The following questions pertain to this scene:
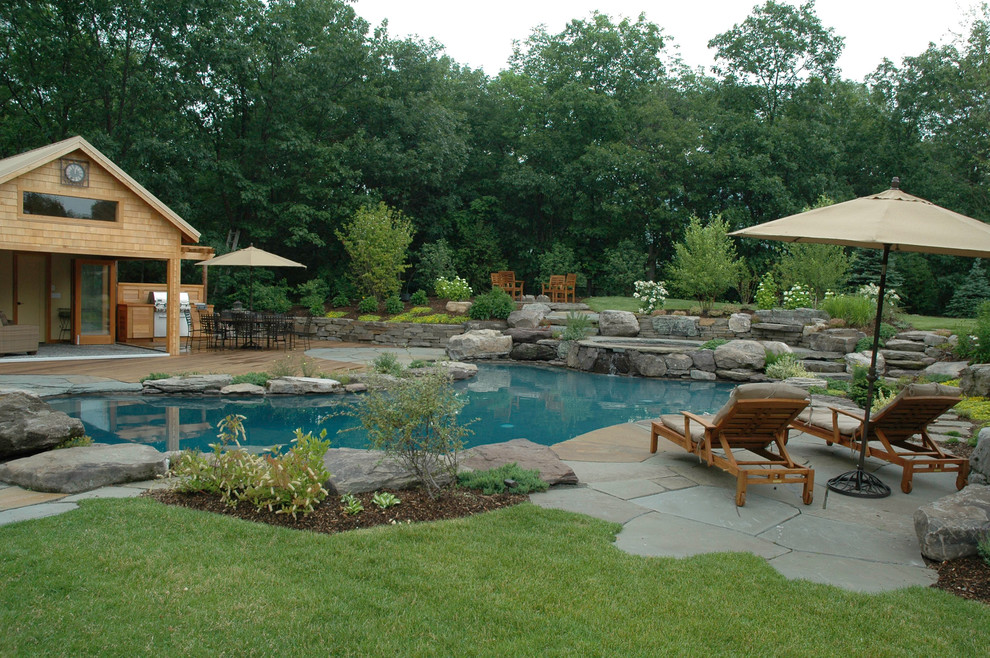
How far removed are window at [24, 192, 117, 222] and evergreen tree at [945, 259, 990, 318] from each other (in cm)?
2256

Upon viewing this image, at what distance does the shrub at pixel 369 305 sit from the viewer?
60.3 feet

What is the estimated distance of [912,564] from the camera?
3.63 meters

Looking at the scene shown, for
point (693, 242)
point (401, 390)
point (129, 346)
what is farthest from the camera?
point (693, 242)

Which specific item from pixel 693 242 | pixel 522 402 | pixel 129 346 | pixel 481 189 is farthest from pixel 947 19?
pixel 129 346

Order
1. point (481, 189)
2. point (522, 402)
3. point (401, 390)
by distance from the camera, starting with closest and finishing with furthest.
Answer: point (401, 390) < point (522, 402) < point (481, 189)

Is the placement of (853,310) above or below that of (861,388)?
above

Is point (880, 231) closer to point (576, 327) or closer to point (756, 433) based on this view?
point (756, 433)

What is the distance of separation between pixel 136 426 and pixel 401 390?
17.3 feet

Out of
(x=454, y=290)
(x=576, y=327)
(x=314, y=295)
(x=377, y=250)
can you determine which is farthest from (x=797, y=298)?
(x=314, y=295)

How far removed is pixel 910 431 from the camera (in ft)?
17.6

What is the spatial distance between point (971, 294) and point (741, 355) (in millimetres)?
11713

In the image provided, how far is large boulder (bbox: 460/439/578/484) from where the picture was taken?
16.3 ft

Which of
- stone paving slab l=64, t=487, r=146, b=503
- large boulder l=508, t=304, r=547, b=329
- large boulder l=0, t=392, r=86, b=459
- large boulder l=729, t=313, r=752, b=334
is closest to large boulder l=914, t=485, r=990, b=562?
stone paving slab l=64, t=487, r=146, b=503

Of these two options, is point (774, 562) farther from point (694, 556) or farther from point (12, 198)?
point (12, 198)
